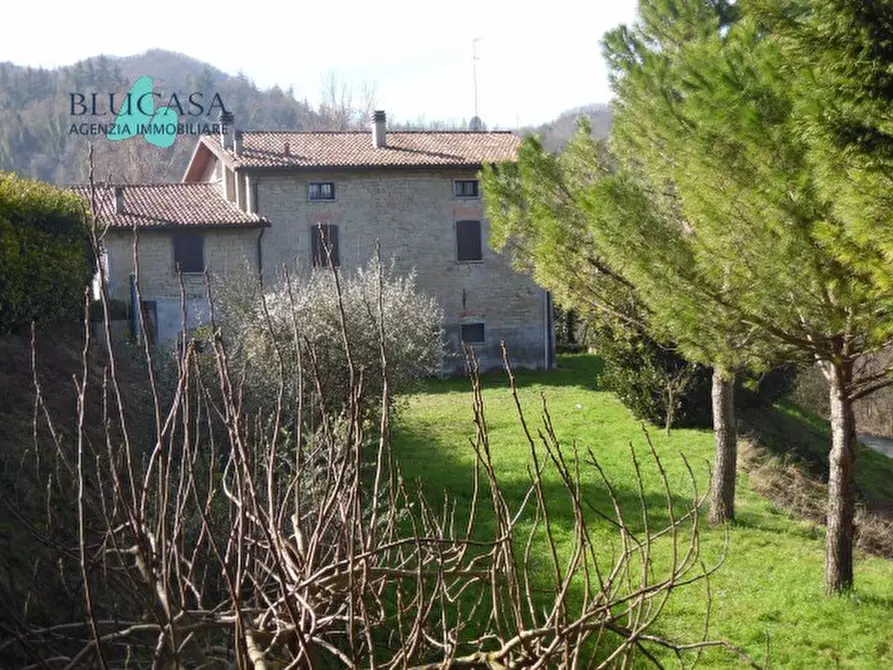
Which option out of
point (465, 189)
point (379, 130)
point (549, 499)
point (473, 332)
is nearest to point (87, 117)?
point (379, 130)

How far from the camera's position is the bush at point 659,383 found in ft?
59.4

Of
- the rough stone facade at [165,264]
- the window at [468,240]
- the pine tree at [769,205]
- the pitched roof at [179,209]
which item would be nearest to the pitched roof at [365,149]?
the pitched roof at [179,209]

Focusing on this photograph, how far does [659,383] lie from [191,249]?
13184mm

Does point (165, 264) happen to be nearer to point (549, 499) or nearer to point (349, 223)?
point (349, 223)

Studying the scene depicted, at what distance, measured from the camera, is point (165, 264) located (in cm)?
2559

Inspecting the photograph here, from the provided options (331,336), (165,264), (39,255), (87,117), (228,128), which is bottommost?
(331,336)

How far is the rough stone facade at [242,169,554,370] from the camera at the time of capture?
1048 inches

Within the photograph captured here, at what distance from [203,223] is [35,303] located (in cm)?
1302

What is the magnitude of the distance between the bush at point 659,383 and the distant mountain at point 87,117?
36.8 meters

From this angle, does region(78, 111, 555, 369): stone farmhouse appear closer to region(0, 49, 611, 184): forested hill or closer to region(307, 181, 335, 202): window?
region(307, 181, 335, 202): window

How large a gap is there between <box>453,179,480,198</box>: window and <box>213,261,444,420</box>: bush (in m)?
10.8

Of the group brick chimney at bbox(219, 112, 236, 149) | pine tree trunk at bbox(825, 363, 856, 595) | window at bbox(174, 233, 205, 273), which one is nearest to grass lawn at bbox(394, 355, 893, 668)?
pine tree trunk at bbox(825, 363, 856, 595)

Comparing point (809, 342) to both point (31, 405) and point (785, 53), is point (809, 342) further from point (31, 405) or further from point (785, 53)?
point (31, 405)

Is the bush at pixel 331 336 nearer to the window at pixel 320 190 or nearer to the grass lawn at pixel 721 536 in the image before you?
the grass lawn at pixel 721 536
